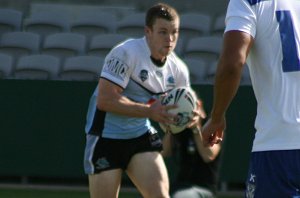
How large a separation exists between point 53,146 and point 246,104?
8.23 ft

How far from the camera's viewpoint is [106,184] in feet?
22.5

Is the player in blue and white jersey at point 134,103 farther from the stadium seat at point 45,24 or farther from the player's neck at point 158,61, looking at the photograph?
the stadium seat at point 45,24

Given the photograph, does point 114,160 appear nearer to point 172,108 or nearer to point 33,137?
point 172,108

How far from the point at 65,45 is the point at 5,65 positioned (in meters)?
1.06

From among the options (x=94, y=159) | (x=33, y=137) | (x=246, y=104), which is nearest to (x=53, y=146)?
(x=33, y=137)

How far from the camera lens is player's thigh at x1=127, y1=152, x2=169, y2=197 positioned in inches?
269

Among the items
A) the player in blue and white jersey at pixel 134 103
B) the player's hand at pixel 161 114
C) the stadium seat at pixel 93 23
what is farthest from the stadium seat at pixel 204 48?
the player's hand at pixel 161 114

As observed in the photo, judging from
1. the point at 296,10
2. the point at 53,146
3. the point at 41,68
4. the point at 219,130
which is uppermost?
the point at 296,10

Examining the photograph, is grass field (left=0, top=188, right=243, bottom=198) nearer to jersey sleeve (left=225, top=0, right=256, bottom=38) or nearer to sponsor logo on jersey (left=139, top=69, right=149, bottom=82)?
sponsor logo on jersey (left=139, top=69, right=149, bottom=82)

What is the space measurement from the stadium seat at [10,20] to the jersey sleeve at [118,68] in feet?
26.4

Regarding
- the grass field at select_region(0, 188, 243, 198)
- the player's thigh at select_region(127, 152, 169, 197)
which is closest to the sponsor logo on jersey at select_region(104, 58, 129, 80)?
the player's thigh at select_region(127, 152, 169, 197)

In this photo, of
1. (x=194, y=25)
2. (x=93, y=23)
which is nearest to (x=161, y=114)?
(x=194, y=25)

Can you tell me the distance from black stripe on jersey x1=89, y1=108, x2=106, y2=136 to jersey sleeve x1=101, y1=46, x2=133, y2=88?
0.32 metres

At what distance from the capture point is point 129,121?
6988 millimetres
